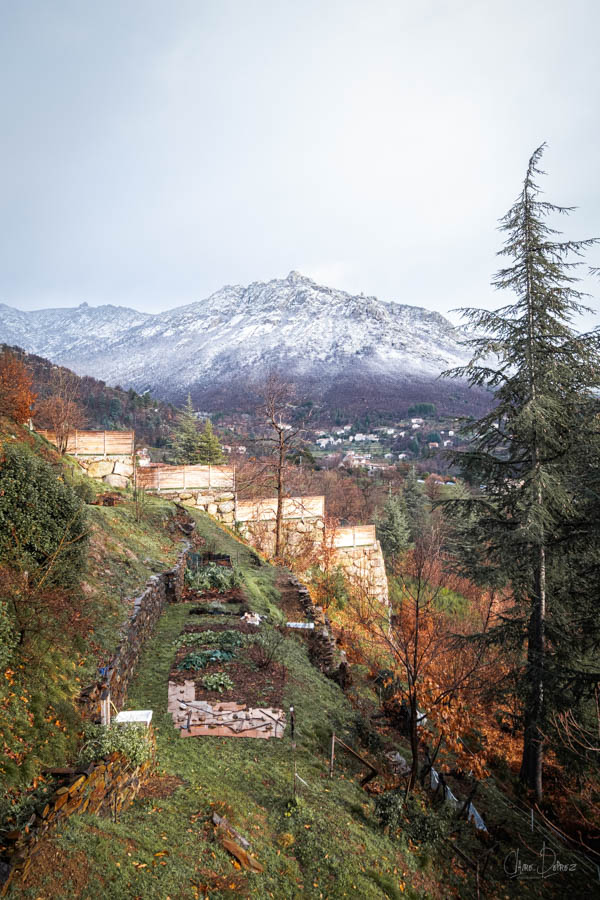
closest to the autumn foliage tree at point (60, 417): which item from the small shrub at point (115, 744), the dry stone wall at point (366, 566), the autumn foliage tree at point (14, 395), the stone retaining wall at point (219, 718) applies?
the autumn foliage tree at point (14, 395)

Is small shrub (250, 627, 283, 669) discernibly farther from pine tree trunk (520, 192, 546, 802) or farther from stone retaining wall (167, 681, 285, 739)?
pine tree trunk (520, 192, 546, 802)

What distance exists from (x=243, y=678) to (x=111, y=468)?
14.1 metres

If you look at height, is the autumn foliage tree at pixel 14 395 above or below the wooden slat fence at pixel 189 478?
above

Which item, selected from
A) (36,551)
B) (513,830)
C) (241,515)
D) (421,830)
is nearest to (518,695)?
(513,830)

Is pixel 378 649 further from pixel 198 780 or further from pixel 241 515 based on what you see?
pixel 198 780

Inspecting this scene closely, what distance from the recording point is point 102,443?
19.5m

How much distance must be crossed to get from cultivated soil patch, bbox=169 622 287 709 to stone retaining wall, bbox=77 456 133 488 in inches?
473

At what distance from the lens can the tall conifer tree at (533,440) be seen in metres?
8.63

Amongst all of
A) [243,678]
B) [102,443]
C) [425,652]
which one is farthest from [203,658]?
[102,443]

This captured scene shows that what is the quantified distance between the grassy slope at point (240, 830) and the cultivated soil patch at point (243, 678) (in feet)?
0.77

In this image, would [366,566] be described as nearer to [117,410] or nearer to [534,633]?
[534,633]

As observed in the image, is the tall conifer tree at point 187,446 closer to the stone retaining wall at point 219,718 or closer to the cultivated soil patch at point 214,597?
the cultivated soil patch at point 214,597

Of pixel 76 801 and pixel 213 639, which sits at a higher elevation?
pixel 76 801

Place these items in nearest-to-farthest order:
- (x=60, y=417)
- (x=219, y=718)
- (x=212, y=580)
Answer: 1. (x=219, y=718)
2. (x=212, y=580)
3. (x=60, y=417)
